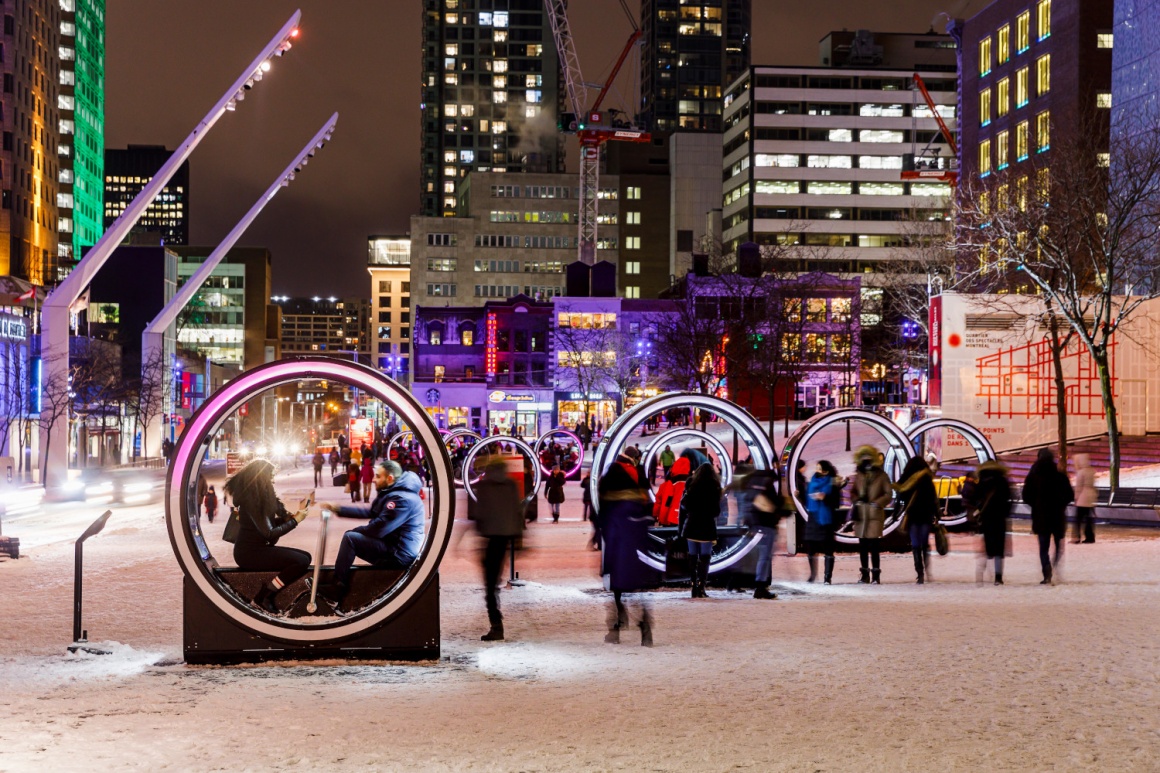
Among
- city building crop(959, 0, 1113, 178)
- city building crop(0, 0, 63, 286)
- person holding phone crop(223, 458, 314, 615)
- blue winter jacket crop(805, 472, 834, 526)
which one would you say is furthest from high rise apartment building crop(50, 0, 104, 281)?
person holding phone crop(223, 458, 314, 615)

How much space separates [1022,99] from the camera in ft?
240

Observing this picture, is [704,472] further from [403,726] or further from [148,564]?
[148,564]

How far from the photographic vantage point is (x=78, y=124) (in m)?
154

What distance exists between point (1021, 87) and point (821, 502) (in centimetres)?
6432

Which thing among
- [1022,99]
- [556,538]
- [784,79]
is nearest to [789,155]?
[784,79]

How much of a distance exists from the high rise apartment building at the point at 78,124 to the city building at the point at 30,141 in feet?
24.0

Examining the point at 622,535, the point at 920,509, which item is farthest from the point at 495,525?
the point at 920,509

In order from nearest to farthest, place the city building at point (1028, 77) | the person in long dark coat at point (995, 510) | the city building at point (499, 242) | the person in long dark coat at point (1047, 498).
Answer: the person in long dark coat at point (995, 510) → the person in long dark coat at point (1047, 498) → the city building at point (1028, 77) → the city building at point (499, 242)

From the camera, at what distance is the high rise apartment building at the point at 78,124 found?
149875 mm

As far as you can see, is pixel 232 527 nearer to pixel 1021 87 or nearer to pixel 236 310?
pixel 1021 87

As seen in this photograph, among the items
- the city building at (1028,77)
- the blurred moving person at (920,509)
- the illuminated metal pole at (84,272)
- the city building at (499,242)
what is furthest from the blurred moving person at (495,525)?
the city building at (499,242)

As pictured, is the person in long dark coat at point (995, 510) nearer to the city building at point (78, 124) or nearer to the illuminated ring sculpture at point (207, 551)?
the illuminated ring sculpture at point (207, 551)

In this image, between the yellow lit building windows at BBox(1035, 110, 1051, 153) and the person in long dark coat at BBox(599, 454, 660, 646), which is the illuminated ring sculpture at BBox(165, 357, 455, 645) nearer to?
the person in long dark coat at BBox(599, 454, 660, 646)

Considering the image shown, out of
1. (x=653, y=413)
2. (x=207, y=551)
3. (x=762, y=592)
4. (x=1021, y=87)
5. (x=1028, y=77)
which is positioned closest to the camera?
(x=207, y=551)
